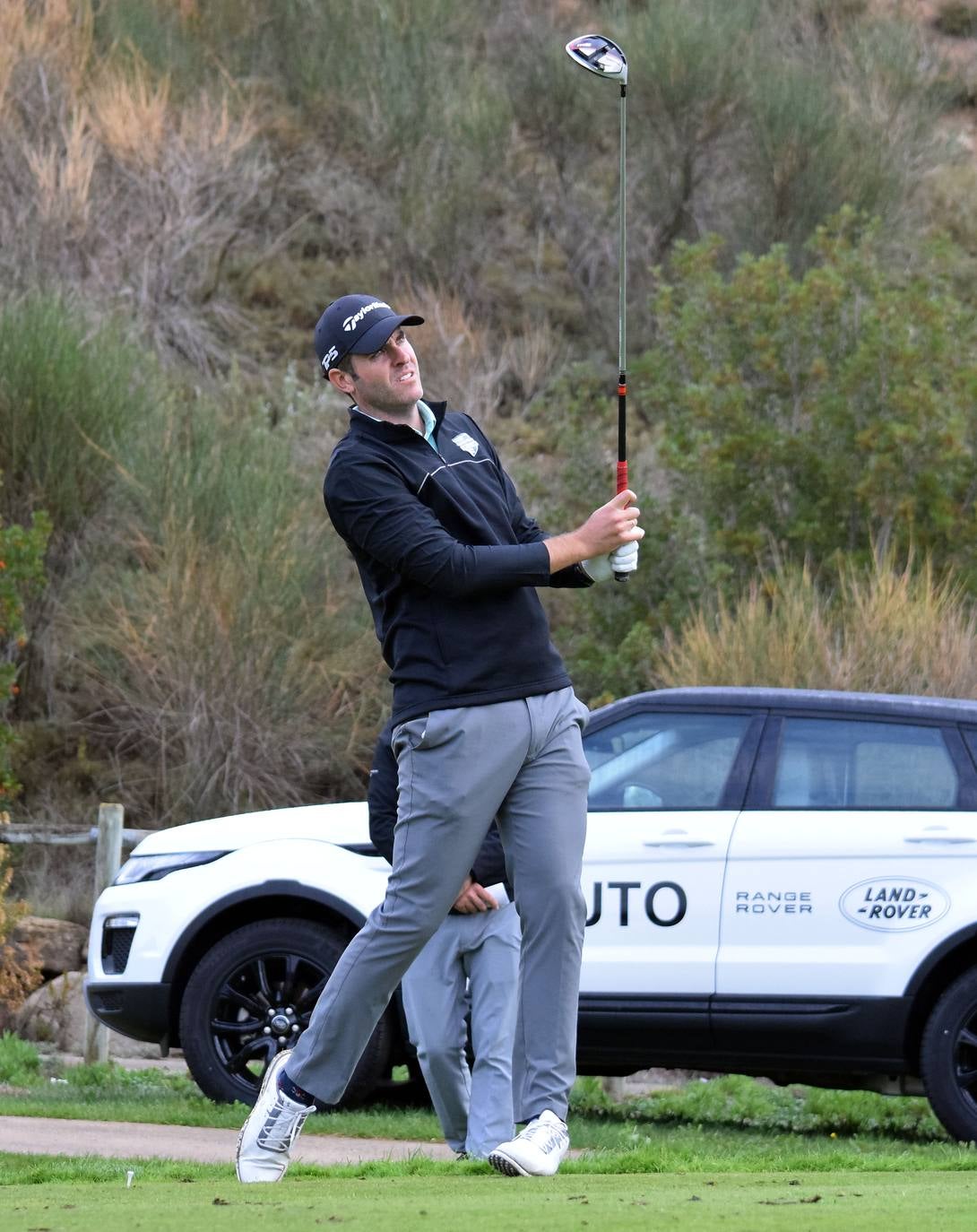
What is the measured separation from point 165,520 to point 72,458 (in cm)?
167

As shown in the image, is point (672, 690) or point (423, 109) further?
point (423, 109)

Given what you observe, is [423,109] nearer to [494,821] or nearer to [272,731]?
[272,731]

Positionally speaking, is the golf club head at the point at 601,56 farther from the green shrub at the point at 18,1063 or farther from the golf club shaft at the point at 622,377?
the green shrub at the point at 18,1063

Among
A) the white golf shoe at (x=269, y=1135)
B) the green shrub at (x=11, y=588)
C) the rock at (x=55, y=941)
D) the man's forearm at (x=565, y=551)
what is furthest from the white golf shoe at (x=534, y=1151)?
the green shrub at (x=11, y=588)

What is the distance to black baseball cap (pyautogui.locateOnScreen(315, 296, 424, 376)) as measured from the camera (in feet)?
16.9

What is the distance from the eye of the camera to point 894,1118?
9.19 m

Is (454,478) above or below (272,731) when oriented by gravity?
above

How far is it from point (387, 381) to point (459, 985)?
1.87 metres

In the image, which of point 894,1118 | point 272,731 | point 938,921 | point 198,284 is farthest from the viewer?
point 198,284

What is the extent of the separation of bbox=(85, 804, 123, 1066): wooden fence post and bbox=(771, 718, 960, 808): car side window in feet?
11.6

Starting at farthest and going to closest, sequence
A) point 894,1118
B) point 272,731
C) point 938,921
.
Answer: point 272,731
point 894,1118
point 938,921

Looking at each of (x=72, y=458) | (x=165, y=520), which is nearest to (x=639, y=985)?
(x=165, y=520)

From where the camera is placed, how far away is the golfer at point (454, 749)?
495cm

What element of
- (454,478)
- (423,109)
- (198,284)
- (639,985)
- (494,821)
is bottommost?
(639,985)
